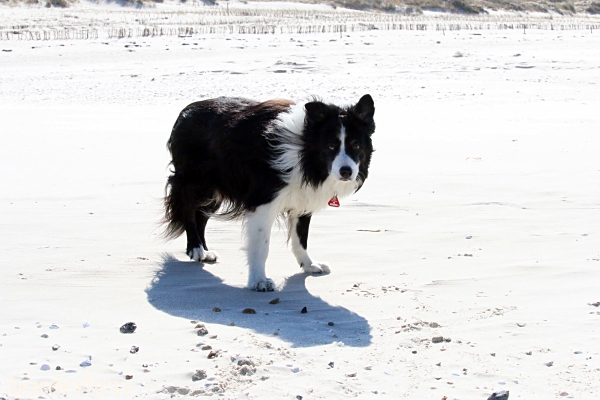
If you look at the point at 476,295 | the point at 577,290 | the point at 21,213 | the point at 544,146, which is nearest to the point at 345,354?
the point at 476,295

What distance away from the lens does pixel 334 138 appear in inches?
232

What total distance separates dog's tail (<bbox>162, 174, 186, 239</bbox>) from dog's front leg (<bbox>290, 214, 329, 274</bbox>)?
996 millimetres

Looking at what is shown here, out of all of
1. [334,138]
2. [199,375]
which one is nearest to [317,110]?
[334,138]

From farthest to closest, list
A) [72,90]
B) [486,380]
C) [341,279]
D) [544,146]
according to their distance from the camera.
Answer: [72,90] → [544,146] → [341,279] → [486,380]

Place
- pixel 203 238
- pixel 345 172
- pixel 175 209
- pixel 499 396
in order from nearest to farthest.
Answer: pixel 499 396
pixel 345 172
pixel 175 209
pixel 203 238

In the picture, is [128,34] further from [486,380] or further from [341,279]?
[486,380]

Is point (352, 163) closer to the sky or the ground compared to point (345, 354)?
closer to the sky

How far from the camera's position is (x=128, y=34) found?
29.4m

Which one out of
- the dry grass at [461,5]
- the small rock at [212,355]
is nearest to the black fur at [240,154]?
the small rock at [212,355]

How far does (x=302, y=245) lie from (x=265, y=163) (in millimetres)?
850

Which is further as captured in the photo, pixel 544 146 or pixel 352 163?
pixel 544 146

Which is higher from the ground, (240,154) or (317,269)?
(240,154)

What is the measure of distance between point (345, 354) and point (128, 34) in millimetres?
26501

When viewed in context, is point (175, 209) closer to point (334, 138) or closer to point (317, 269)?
point (317, 269)
